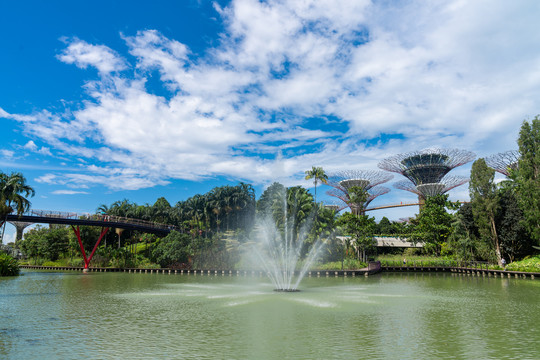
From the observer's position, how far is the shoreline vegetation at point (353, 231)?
46.7 metres

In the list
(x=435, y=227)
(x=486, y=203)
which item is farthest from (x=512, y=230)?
(x=435, y=227)

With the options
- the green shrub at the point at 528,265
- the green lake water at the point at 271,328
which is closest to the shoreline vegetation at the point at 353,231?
the green shrub at the point at 528,265

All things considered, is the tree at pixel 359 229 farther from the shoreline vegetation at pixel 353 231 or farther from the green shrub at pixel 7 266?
the green shrub at pixel 7 266

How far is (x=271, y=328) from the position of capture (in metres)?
14.9

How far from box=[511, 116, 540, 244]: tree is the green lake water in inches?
944

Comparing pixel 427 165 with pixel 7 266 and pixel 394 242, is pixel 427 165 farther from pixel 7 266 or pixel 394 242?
pixel 7 266

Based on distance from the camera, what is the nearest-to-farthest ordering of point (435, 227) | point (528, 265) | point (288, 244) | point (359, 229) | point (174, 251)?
point (528, 265)
point (359, 229)
point (288, 244)
point (174, 251)
point (435, 227)

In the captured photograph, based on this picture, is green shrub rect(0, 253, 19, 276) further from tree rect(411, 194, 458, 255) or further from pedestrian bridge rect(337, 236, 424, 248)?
tree rect(411, 194, 458, 255)

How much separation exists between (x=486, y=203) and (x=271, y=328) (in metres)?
46.4

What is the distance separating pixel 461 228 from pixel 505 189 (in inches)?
338

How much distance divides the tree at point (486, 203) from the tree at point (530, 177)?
10.6 ft

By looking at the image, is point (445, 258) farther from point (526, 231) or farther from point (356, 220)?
point (356, 220)

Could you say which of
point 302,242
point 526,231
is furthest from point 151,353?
point 526,231

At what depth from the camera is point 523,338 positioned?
43.4 ft
